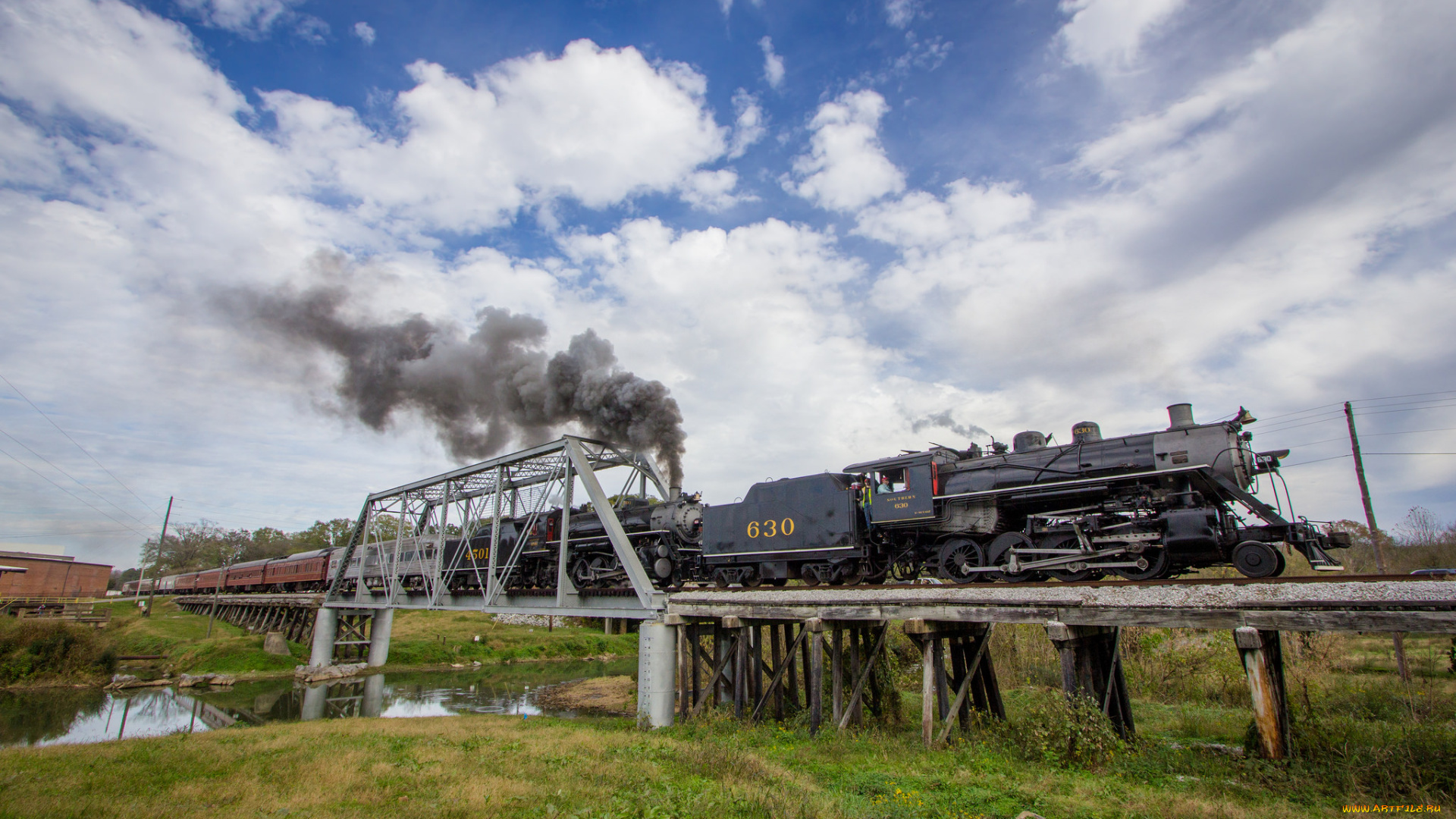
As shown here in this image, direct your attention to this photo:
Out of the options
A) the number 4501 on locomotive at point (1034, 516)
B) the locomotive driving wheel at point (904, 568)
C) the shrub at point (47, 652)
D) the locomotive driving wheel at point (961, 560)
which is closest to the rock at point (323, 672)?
the shrub at point (47, 652)

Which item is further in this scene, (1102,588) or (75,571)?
(75,571)

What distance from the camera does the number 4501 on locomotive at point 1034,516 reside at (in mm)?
10461

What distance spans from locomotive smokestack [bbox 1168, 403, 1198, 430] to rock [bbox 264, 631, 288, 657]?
43.5m

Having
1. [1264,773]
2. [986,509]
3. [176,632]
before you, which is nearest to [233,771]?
[986,509]

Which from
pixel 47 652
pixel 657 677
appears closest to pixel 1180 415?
pixel 657 677

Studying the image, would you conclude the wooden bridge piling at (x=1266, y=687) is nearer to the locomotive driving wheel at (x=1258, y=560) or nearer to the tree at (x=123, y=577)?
the locomotive driving wheel at (x=1258, y=560)

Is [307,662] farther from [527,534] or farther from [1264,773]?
[1264,773]

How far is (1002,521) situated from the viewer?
42.6 feet

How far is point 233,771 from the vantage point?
11188 millimetres

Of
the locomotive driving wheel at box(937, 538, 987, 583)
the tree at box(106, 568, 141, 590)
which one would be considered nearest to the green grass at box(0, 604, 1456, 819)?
the locomotive driving wheel at box(937, 538, 987, 583)

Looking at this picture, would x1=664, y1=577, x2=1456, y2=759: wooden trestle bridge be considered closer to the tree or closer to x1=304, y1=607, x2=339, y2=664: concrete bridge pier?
x1=304, y1=607, x2=339, y2=664: concrete bridge pier

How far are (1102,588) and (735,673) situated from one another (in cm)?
852

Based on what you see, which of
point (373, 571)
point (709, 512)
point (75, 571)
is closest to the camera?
point (709, 512)

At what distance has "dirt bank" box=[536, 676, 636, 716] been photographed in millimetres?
26531
